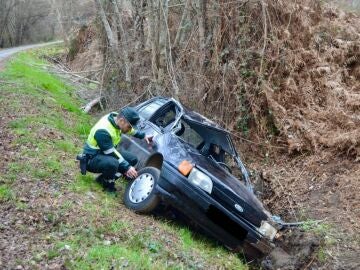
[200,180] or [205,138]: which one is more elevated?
[205,138]

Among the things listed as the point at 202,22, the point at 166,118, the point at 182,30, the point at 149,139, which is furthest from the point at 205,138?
the point at 182,30

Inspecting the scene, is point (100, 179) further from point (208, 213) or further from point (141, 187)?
point (208, 213)

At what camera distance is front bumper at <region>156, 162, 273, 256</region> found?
6.92 meters

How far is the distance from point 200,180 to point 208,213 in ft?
1.59

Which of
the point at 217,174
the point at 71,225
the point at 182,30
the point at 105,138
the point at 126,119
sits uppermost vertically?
the point at 182,30

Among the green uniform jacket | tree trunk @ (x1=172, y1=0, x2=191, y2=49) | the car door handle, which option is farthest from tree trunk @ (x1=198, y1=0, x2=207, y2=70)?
the green uniform jacket

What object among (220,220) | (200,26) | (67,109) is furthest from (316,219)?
(67,109)

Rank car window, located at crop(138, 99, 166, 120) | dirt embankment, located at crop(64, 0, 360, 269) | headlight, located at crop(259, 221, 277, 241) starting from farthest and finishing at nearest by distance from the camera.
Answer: dirt embankment, located at crop(64, 0, 360, 269)
car window, located at crop(138, 99, 166, 120)
headlight, located at crop(259, 221, 277, 241)

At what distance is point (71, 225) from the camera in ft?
19.7

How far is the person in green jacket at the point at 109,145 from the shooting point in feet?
24.0

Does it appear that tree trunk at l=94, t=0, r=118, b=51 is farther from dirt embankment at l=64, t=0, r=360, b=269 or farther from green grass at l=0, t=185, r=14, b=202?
green grass at l=0, t=185, r=14, b=202

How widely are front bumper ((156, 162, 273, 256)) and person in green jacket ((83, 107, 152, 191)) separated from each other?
76cm

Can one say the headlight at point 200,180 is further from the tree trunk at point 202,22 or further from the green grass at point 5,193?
the tree trunk at point 202,22

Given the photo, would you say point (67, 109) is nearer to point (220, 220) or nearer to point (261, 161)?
point (261, 161)
